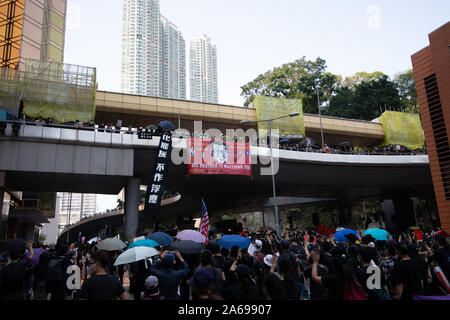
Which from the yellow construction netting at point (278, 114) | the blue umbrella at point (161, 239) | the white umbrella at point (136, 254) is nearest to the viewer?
the white umbrella at point (136, 254)

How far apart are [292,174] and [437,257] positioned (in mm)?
21758

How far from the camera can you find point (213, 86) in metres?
124

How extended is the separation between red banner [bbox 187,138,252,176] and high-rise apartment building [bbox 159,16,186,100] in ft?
314

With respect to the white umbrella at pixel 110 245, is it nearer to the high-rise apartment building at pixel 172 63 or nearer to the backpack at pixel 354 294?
the backpack at pixel 354 294

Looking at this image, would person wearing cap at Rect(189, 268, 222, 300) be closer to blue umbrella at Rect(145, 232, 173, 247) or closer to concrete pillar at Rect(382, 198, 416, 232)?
blue umbrella at Rect(145, 232, 173, 247)

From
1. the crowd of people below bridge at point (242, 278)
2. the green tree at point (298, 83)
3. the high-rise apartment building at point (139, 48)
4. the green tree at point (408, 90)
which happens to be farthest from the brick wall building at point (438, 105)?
the high-rise apartment building at point (139, 48)

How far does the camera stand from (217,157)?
75.0 feet

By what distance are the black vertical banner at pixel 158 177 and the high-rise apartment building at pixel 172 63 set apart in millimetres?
97975

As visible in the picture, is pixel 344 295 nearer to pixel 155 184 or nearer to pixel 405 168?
pixel 155 184

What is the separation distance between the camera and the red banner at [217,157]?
22.2 m

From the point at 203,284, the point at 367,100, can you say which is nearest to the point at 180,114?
the point at 203,284

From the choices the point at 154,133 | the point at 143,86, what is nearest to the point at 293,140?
the point at 154,133

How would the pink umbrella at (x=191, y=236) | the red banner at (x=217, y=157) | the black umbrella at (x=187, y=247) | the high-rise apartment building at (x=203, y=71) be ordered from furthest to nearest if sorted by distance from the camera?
the high-rise apartment building at (x=203, y=71)
the red banner at (x=217, y=157)
the pink umbrella at (x=191, y=236)
the black umbrella at (x=187, y=247)

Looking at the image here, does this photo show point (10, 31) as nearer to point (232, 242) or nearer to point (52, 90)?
point (52, 90)
